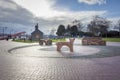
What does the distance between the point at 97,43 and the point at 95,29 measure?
53957mm

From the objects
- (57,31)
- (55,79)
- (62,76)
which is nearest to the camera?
(55,79)

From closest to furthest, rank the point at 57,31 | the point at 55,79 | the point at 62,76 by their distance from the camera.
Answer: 1. the point at 55,79
2. the point at 62,76
3. the point at 57,31

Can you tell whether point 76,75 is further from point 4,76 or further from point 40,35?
point 40,35

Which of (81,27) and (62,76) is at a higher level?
(81,27)

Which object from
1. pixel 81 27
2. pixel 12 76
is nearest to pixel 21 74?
pixel 12 76

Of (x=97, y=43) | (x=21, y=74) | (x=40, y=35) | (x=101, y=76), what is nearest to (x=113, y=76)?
(x=101, y=76)

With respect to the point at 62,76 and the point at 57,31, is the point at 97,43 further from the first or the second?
the point at 57,31

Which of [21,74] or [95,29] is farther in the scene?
[95,29]

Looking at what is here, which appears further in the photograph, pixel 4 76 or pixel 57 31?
pixel 57 31

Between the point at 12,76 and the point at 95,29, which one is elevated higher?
the point at 95,29

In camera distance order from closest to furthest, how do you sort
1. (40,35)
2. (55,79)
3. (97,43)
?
(55,79), (97,43), (40,35)

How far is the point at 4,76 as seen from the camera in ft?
22.5

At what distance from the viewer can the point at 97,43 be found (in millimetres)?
27734

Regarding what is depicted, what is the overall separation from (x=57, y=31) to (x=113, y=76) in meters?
98.7
